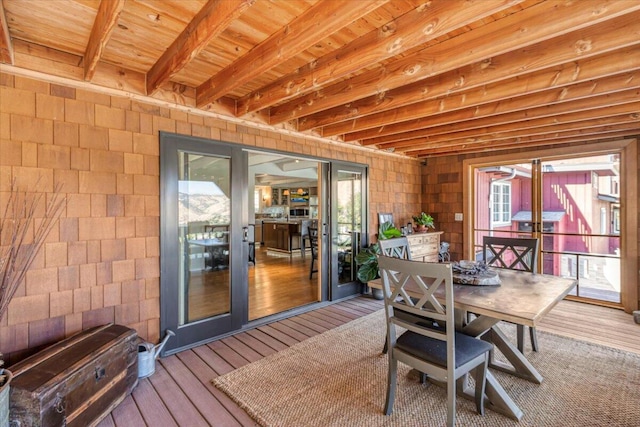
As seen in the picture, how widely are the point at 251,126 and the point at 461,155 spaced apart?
4.09 metres

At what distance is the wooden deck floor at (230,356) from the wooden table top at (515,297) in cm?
138

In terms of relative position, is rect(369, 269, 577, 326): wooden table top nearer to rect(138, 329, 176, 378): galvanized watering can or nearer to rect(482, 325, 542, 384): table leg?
rect(482, 325, 542, 384): table leg

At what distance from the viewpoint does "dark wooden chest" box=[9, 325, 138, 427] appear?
1625 mm

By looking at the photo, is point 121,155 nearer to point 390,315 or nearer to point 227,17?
point 227,17

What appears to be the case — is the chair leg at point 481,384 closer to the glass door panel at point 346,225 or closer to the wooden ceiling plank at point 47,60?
the glass door panel at point 346,225

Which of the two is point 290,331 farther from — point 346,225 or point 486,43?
point 486,43

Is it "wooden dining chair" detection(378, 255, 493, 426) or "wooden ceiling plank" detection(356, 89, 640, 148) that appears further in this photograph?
"wooden ceiling plank" detection(356, 89, 640, 148)

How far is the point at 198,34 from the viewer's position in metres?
1.87

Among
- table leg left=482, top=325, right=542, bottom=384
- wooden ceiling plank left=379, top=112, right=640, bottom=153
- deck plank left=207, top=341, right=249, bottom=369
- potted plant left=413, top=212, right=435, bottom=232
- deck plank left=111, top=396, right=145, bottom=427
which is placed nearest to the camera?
deck plank left=111, top=396, right=145, bottom=427

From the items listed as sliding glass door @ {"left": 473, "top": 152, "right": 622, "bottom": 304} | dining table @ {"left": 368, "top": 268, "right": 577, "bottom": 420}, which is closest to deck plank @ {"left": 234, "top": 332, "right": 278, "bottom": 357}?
dining table @ {"left": 368, "top": 268, "right": 577, "bottom": 420}

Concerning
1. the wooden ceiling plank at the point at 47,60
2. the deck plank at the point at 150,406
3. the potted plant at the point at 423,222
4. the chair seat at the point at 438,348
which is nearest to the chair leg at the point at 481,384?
the chair seat at the point at 438,348

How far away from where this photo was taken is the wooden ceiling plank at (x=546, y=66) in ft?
6.31

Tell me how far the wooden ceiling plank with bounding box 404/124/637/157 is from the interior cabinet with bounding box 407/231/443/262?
1520mm

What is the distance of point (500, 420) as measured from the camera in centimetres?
202
